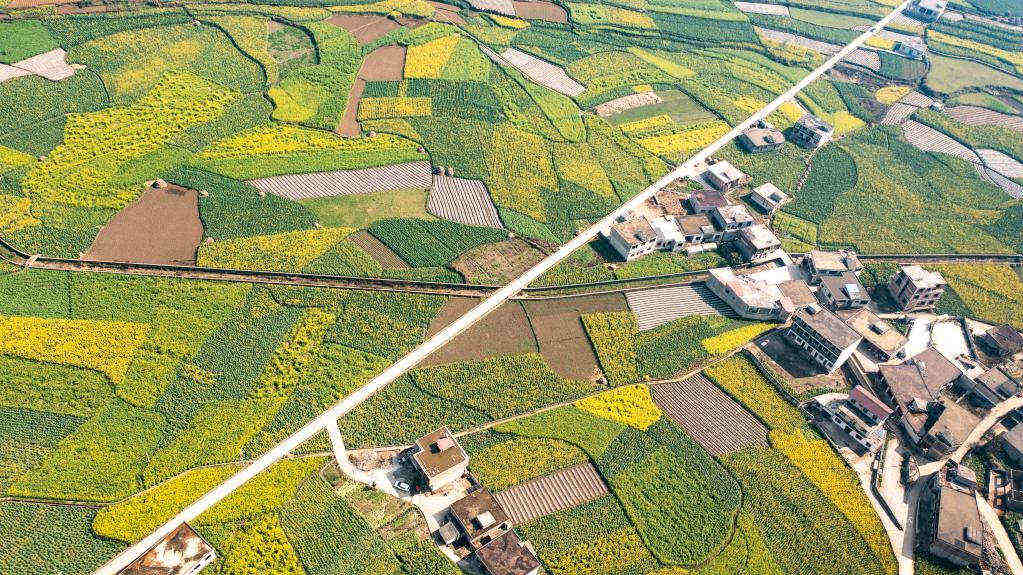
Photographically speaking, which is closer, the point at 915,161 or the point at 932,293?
the point at 932,293

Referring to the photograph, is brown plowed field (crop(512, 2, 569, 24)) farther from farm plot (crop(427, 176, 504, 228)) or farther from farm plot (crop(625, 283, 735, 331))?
farm plot (crop(625, 283, 735, 331))

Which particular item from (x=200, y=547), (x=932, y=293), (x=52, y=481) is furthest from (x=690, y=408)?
(x=52, y=481)

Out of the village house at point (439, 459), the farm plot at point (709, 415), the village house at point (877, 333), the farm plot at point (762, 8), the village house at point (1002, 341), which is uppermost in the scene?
the farm plot at point (762, 8)

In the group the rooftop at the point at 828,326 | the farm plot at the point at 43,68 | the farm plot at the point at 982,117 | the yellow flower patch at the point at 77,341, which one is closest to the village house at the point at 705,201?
the rooftop at the point at 828,326

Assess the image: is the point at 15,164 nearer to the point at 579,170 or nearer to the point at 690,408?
the point at 579,170

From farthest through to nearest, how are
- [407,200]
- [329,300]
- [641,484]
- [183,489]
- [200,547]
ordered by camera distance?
[407,200] < [329,300] < [641,484] < [183,489] < [200,547]

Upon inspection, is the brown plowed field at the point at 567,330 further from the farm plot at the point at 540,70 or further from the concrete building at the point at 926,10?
the concrete building at the point at 926,10

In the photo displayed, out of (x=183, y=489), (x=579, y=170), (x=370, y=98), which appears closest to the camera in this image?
(x=183, y=489)

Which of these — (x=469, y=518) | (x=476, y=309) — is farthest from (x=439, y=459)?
(x=476, y=309)
